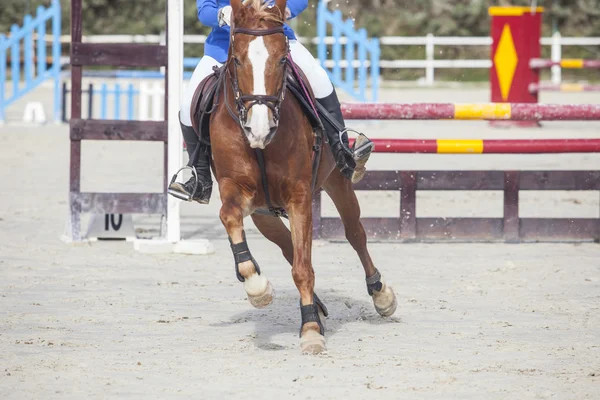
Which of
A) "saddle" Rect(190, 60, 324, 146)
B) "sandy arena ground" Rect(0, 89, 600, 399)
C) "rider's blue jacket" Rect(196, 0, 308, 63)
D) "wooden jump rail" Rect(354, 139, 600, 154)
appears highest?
Answer: "rider's blue jacket" Rect(196, 0, 308, 63)

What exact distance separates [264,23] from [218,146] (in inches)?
26.3

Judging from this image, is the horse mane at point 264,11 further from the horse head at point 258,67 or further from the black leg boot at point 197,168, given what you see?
the black leg boot at point 197,168

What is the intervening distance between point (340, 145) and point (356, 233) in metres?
0.74

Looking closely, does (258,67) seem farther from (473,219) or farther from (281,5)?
(473,219)

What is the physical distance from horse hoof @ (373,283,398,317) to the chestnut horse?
29.4 inches

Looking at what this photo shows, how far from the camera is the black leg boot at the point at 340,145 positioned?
5570 mm

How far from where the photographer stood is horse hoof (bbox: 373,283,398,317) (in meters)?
5.89

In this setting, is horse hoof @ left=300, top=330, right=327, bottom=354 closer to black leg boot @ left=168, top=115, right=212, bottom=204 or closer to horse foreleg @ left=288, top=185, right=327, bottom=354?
horse foreleg @ left=288, top=185, right=327, bottom=354

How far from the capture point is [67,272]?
24.1 ft

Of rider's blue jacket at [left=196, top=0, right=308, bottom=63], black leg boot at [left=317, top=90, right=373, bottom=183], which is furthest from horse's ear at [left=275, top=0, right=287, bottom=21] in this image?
Answer: black leg boot at [left=317, top=90, right=373, bottom=183]

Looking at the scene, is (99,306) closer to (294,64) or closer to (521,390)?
(294,64)

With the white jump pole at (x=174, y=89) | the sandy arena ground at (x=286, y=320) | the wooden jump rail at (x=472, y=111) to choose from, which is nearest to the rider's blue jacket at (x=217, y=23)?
the sandy arena ground at (x=286, y=320)

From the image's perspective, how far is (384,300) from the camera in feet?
19.3

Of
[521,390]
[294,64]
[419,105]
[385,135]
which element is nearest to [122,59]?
[419,105]
